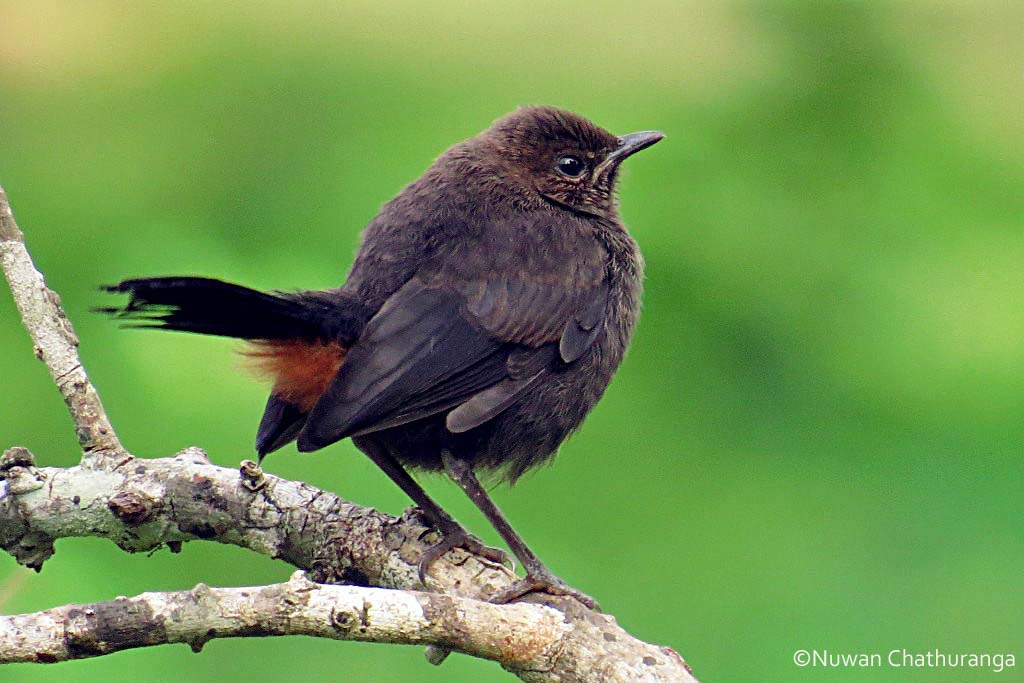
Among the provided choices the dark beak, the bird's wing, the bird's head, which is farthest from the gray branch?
the dark beak

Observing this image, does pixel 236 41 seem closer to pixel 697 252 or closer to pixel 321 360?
pixel 697 252

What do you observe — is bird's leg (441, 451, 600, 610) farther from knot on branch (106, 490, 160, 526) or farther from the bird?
knot on branch (106, 490, 160, 526)

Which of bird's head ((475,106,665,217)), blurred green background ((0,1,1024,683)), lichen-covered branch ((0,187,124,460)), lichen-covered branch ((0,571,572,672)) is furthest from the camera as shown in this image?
blurred green background ((0,1,1024,683))

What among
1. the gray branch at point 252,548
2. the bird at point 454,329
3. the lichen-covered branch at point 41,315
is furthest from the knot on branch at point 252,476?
the lichen-covered branch at point 41,315

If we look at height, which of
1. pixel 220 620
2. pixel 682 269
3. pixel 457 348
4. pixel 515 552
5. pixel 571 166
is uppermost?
pixel 682 269

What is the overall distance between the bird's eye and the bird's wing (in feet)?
1.64

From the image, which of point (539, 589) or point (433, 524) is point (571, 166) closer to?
point (433, 524)

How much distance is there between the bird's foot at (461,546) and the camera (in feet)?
11.2

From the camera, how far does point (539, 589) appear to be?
3.33 m

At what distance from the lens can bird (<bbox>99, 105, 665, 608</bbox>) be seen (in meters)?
3.33

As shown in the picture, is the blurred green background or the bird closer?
the bird

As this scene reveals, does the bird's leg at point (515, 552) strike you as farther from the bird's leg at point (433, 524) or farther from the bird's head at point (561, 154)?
the bird's head at point (561, 154)

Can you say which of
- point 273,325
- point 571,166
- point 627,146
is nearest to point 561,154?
point 571,166

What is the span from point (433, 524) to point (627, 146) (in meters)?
1.48
